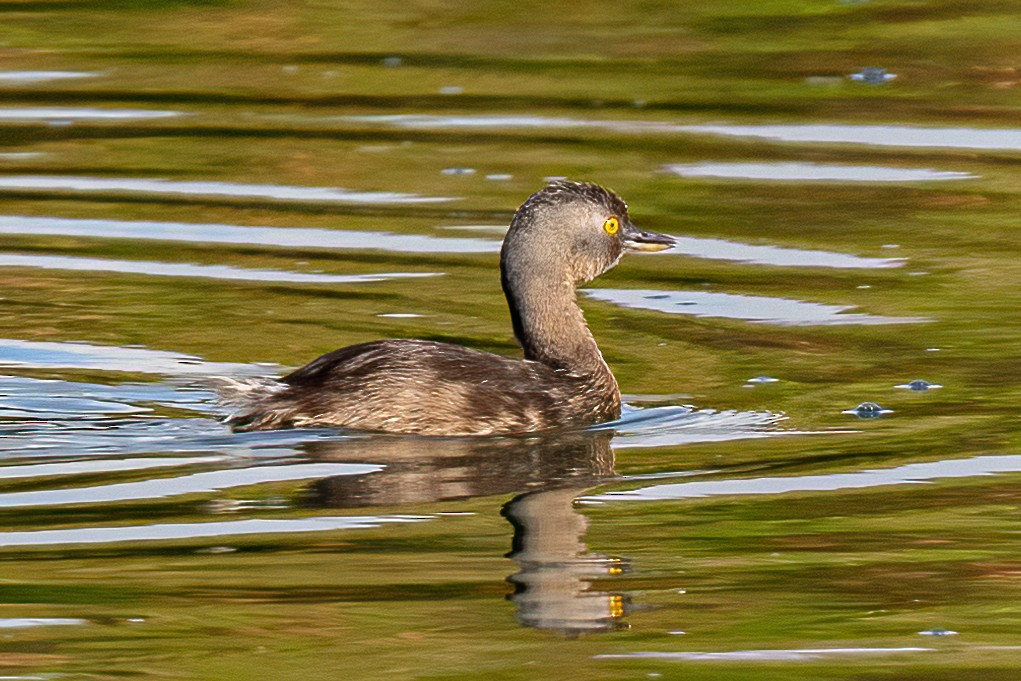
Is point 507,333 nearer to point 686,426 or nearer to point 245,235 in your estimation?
point 686,426

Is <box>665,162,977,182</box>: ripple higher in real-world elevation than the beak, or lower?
higher

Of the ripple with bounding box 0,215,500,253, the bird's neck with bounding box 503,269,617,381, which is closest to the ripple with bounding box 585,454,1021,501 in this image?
the bird's neck with bounding box 503,269,617,381

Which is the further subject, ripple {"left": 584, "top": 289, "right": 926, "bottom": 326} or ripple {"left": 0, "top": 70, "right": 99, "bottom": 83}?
ripple {"left": 0, "top": 70, "right": 99, "bottom": 83}

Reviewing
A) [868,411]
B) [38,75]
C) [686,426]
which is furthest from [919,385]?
[38,75]

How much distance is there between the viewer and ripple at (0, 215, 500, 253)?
1213 centimetres

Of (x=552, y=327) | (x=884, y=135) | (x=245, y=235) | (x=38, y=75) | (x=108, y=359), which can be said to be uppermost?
(x=38, y=75)

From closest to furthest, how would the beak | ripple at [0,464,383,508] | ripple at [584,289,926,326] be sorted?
ripple at [0,464,383,508] < the beak < ripple at [584,289,926,326]

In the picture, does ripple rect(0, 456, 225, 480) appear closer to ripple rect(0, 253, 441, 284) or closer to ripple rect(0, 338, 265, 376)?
ripple rect(0, 338, 265, 376)

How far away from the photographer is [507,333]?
421 inches

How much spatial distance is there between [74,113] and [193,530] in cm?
844

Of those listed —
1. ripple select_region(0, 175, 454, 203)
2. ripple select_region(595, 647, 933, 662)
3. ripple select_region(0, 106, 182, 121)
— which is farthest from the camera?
ripple select_region(0, 106, 182, 121)

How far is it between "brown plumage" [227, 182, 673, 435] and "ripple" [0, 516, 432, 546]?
1336 mm

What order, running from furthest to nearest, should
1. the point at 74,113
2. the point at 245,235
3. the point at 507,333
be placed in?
the point at 74,113, the point at 245,235, the point at 507,333

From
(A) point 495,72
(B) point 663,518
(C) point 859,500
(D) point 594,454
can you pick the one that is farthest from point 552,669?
(A) point 495,72
